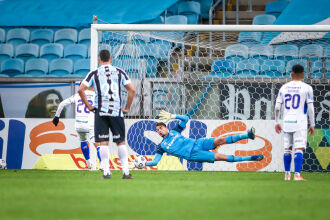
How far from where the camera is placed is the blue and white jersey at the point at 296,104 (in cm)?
774

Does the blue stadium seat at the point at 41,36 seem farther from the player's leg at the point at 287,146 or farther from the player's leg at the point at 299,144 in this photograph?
the player's leg at the point at 299,144

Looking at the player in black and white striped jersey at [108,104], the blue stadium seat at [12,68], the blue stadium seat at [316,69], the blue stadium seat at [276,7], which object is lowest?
the player in black and white striped jersey at [108,104]

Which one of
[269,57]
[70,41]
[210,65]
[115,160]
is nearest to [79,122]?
[115,160]

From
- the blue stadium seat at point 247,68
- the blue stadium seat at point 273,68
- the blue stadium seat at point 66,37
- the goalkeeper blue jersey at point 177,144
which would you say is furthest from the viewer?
the blue stadium seat at point 66,37

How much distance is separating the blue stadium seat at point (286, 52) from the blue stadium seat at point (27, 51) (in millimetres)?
6642

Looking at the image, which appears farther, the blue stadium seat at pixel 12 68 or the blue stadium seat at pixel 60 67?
the blue stadium seat at pixel 12 68

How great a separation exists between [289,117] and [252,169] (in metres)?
3.13

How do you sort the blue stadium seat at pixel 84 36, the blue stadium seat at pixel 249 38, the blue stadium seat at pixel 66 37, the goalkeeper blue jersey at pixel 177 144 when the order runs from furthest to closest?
the blue stadium seat at pixel 66 37 → the blue stadium seat at pixel 84 36 → the blue stadium seat at pixel 249 38 → the goalkeeper blue jersey at pixel 177 144

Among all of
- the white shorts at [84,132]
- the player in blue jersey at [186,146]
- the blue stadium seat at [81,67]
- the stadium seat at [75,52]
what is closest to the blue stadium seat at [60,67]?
the blue stadium seat at [81,67]

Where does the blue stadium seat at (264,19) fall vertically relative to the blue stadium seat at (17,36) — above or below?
above

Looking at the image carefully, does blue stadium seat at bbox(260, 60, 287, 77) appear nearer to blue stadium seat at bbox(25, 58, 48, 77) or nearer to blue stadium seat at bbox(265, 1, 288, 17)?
blue stadium seat at bbox(265, 1, 288, 17)

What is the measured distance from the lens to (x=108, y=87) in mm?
7418

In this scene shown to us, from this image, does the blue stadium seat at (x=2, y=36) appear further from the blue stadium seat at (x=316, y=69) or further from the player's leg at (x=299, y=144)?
the player's leg at (x=299, y=144)

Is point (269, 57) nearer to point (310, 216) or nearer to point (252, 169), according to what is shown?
point (252, 169)
